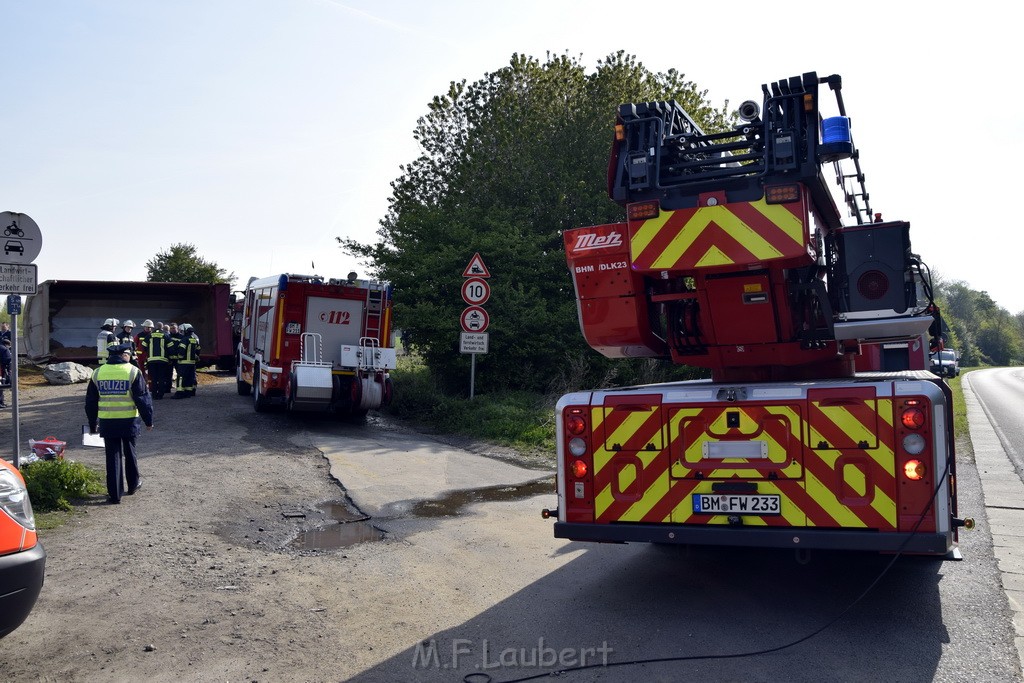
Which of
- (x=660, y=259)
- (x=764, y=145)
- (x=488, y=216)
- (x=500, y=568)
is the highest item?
(x=488, y=216)

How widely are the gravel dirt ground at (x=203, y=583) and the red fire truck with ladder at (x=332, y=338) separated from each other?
3684mm

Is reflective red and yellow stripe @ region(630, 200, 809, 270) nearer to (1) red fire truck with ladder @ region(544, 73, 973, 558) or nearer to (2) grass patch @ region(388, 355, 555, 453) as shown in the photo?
(1) red fire truck with ladder @ region(544, 73, 973, 558)

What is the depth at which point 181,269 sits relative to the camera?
127 feet

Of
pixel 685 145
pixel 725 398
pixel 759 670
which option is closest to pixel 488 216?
pixel 685 145

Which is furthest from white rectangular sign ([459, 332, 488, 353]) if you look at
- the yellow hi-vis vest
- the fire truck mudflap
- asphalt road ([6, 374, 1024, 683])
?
the fire truck mudflap

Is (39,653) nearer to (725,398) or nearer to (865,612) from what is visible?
(725,398)

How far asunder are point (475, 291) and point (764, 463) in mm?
9567

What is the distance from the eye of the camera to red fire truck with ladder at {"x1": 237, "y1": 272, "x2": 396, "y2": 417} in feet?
48.3

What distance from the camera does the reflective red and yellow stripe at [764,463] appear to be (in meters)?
5.07

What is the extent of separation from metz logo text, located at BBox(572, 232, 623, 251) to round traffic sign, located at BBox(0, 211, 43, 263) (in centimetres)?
553

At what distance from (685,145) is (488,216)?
12.7 metres

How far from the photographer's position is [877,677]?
4348mm

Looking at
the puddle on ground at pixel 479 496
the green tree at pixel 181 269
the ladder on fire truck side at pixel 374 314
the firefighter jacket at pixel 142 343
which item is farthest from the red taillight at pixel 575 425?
the green tree at pixel 181 269

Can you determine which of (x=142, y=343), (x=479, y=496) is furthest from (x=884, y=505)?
(x=142, y=343)
